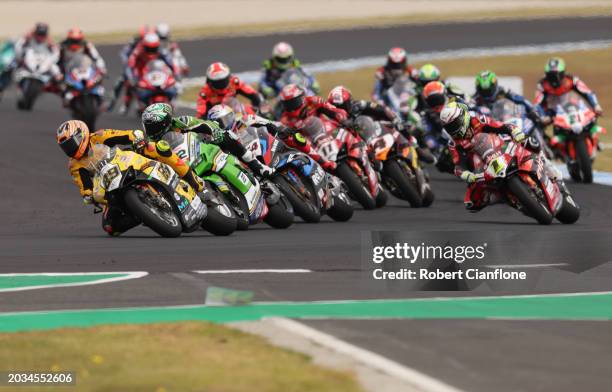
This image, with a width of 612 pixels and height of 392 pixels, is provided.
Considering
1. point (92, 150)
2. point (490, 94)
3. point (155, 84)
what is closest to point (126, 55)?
point (155, 84)

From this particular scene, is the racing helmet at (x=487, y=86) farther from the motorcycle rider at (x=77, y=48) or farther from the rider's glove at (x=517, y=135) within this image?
the motorcycle rider at (x=77, y=48)

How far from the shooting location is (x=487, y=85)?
2297 cm

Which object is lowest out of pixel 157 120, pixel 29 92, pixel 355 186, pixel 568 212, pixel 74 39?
pixel 568 212

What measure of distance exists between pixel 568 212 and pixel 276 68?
30.2ft

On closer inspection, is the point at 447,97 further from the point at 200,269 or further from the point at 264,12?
the point at 264,12

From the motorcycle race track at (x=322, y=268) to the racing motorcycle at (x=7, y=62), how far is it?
5.12m

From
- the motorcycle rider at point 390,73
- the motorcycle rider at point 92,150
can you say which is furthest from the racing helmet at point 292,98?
the motorcycle rider at point 390,73

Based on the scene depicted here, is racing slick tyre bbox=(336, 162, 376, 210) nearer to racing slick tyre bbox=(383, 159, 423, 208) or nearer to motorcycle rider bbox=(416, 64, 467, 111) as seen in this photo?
racing slick tyre bbox=(383, 159, 423, 208)

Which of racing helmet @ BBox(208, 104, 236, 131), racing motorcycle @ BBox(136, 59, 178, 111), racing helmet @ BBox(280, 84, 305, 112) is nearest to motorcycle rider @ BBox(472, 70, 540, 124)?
racing helmet @ BBox(280, 84, 305, 112)

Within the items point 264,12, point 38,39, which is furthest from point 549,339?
point 264,12

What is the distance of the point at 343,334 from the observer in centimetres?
1048

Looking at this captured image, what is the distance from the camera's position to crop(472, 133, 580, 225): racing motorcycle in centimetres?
1792

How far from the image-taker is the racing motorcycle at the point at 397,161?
67.3ft

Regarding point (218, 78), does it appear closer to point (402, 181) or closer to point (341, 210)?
point (402, 181)
